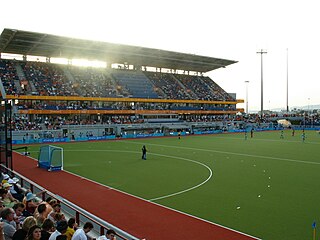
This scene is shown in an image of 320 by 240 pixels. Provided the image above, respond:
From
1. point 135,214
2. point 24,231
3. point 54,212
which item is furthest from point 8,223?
point 135,214

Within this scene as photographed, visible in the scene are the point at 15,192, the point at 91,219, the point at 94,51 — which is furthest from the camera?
the point at 94,51

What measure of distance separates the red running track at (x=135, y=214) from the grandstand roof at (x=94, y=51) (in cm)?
4044

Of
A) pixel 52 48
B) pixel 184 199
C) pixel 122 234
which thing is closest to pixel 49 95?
pixel 52 48

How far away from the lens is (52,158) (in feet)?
75.5

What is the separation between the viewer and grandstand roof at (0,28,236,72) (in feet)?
173

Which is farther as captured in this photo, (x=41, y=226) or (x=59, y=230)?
(x=41, y=226)

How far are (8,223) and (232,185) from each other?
41.5ft

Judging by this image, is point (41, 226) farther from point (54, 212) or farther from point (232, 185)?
point (232, 185)

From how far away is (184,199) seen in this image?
14.4 meters

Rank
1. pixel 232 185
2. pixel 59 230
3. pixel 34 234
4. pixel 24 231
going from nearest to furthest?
pixel 34 234 < pixel 24 231 < pixel 59 230 < pixel 232 185

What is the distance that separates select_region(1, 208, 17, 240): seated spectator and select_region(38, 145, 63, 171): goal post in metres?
15.8

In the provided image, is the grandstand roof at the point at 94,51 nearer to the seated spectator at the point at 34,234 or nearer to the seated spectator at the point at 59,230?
the seated spectator at the point at 59,230

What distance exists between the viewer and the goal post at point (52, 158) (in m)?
22.6

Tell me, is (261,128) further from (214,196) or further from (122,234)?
(122,234)
